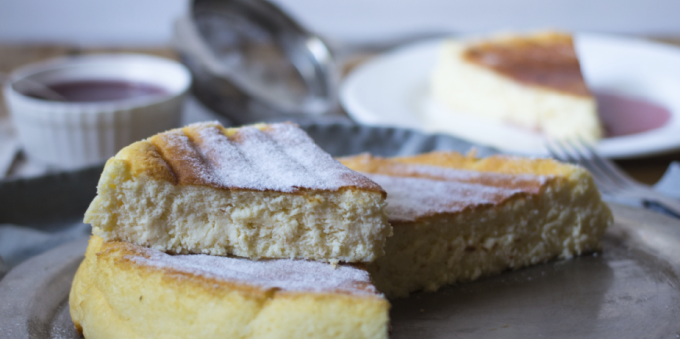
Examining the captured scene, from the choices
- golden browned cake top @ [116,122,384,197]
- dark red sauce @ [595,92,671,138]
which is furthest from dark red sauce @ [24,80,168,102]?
dark red sauce @ [595,92,671,138]

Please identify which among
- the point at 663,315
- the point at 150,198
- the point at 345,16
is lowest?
the point at 345,16

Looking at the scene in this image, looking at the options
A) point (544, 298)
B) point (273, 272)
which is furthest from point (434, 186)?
point (273, 272)

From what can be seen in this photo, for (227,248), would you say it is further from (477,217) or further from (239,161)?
(477,217)

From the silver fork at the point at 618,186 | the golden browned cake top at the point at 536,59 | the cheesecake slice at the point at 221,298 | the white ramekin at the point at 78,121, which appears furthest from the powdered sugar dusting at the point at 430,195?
the golden browned cake top at the point at 536,59

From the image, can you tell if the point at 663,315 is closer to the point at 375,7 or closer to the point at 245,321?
the point at 245,321

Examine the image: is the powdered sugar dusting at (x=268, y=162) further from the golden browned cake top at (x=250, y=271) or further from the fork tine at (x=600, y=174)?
the fork tine at (x=600, y=174)

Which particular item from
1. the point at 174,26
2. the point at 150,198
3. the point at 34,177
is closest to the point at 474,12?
the point at 174,26

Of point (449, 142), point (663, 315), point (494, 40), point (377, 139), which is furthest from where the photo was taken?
point (494, 40)
